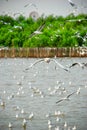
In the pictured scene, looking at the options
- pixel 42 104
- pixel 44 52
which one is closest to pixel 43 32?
pixel 44 52

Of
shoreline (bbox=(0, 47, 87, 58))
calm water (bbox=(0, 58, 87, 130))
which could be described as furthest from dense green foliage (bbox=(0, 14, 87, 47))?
calm water (bbox=(0, 58, 87, 130))

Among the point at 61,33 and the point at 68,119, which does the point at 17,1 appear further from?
the point at 68,119

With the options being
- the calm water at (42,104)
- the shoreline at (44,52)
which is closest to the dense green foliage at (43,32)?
the shoreline at (44,52)

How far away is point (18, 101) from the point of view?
53.7ft

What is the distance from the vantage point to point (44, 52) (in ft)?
129

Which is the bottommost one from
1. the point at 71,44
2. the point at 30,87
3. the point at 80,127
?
the point at 71,44

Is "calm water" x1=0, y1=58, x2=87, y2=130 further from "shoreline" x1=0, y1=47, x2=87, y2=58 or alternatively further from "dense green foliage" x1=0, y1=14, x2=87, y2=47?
"dense green foliage" x1=0, y1=14, x2=87, y2=47

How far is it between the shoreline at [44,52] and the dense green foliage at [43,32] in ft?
10.2

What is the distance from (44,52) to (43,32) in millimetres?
7526

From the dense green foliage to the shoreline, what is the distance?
→ 3.10m

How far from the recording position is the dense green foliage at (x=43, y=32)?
1791 inches

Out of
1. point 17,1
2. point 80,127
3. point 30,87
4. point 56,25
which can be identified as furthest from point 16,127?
point 17,1

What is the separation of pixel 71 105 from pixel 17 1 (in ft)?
127

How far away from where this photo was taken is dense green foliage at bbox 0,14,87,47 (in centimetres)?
4550
